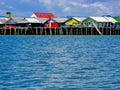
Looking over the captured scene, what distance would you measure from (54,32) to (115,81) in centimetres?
6332

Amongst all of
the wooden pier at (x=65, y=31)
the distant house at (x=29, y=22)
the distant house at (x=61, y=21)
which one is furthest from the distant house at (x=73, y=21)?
the wooden pier at (x=65, y=31)

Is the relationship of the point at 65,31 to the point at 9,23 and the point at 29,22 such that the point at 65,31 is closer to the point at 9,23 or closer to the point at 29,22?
the point at 29,22

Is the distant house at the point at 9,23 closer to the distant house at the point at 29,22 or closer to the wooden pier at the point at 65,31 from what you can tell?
the distant house at the point at 29,22

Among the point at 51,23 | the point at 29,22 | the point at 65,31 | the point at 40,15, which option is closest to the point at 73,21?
the point at 51,23

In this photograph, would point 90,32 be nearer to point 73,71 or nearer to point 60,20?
point 60,20

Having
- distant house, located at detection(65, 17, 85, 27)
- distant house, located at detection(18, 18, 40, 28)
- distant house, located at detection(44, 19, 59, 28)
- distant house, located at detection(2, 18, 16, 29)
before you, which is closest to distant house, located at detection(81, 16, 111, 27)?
distant house, located at detection(65, 17, 85, 27)

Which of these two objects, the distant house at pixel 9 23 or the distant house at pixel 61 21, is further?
the distant house at pixel 61 21

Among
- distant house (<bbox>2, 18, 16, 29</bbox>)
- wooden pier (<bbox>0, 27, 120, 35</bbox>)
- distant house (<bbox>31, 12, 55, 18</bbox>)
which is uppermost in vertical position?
distant house (<bbox>31, 12, 55, 18</bbox>)

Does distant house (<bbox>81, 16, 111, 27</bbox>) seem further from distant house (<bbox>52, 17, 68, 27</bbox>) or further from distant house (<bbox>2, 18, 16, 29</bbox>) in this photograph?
distant house (<bbox>2, 18, 16, 29</bbox>)

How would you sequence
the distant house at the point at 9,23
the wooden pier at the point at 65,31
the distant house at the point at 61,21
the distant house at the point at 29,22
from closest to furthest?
1. the wooden pier at the point at 65,31
2. the distant house at the point at 29,22
3. the distant house at the point at 9,23
4. the distant house at the point at 61,21

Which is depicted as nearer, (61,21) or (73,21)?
(73,21)

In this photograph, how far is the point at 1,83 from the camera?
1705 cm

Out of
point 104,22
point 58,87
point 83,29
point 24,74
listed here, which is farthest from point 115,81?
point 104,22

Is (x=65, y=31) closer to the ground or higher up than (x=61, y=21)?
closer to the ground
